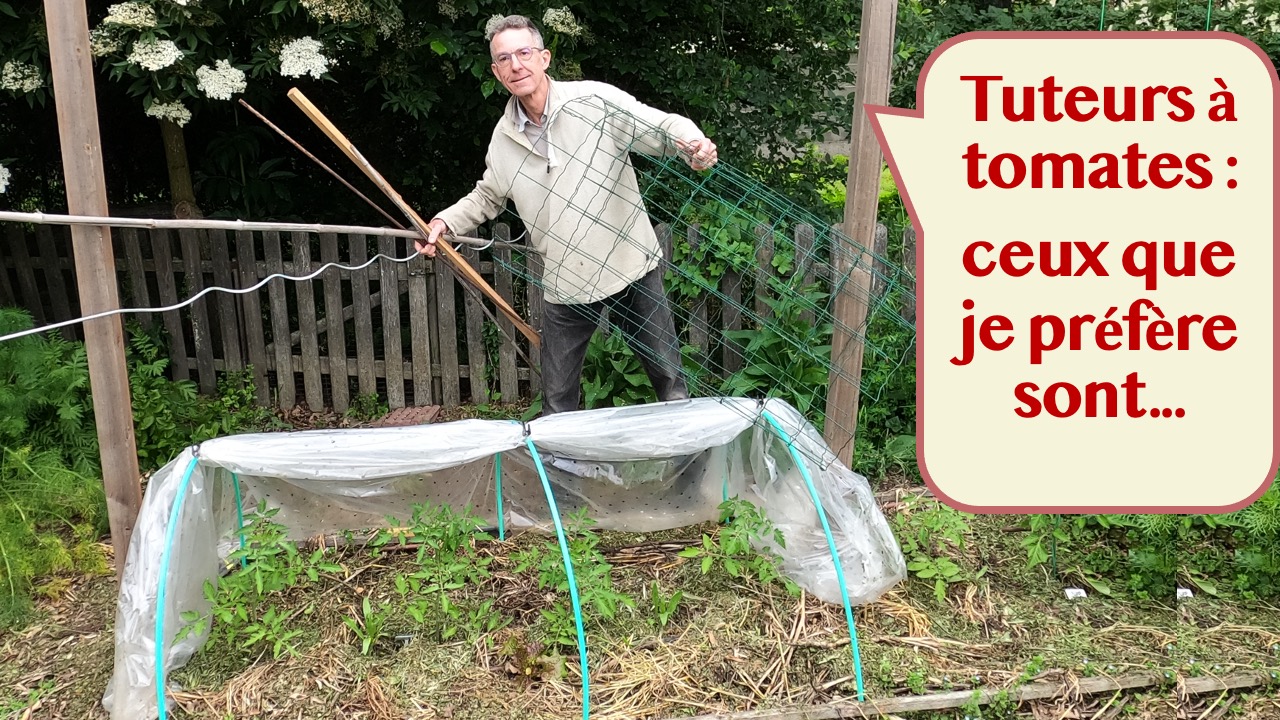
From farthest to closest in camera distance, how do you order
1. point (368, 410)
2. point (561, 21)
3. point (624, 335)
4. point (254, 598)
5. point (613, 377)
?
1. point (368, 410)
2. point (613, 377)
3. point (561, 21)
4. point (624, 335)
5. point (254, 598)

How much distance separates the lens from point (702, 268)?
4.48 meters

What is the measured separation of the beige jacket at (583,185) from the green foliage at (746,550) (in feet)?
3.07

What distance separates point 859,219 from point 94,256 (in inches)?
98.3

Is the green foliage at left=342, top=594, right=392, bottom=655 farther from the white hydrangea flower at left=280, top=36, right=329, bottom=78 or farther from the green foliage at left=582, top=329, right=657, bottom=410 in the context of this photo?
the white hydrangea flower at left=280, top=36, right=329, bottom=78

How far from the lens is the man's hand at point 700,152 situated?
2982 millimetres

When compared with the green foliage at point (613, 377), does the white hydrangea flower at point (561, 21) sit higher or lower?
higher

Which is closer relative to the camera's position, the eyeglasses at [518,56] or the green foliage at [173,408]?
the eyeglasses at [518,56]

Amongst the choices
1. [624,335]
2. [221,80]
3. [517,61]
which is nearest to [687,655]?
[624,335]

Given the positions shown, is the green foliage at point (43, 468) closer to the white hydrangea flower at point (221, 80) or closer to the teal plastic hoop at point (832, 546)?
the white hydrangea flower at point (221, 80)

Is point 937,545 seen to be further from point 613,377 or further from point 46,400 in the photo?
point 46,400

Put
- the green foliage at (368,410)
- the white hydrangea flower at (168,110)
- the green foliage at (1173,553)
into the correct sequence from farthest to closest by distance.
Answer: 1. the green foliage at (368,410)
2. the white hydrangea flower at (168,110)
3. the green foliage at (1173,553)

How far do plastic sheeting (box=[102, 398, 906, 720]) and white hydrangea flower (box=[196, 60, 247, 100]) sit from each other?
4.83 feet

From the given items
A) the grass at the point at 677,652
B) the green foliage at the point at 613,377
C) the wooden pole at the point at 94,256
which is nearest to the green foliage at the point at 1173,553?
the grass at the point at 677,652

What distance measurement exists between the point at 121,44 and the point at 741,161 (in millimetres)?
3058
